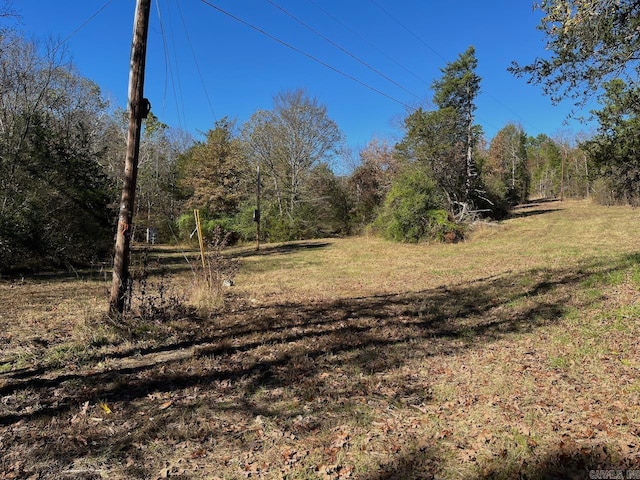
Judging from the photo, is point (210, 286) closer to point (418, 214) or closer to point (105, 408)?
point (105, 408)

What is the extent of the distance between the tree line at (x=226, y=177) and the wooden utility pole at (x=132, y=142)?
6978mm

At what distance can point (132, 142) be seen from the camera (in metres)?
5.61

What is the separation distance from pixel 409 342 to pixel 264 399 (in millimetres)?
2390

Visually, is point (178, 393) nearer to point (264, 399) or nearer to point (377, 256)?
Answer: point (264, 399)

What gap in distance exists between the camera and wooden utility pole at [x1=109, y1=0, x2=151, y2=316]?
5.54 meters

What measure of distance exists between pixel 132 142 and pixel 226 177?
21692 mm

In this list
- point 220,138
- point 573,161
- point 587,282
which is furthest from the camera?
point 573,161

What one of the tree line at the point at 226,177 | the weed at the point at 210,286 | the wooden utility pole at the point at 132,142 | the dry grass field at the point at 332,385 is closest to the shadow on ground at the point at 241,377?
the dry grass field at the point at 332,385

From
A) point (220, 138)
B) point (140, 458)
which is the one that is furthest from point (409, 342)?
point (220, 138)

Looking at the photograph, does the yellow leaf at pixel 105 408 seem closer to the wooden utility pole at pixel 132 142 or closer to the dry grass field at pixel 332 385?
the dry grass field at pixel 332 385

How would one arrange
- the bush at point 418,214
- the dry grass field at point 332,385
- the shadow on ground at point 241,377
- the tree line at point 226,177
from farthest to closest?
the bush at point 418,214 < the tree line at point 226,177 < the shadow on ground at point 241,377 < the dry grass field at point 332,385

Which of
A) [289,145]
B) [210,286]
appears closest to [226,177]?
[289,145]

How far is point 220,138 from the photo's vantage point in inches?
1065

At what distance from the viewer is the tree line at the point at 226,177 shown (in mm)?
12430
